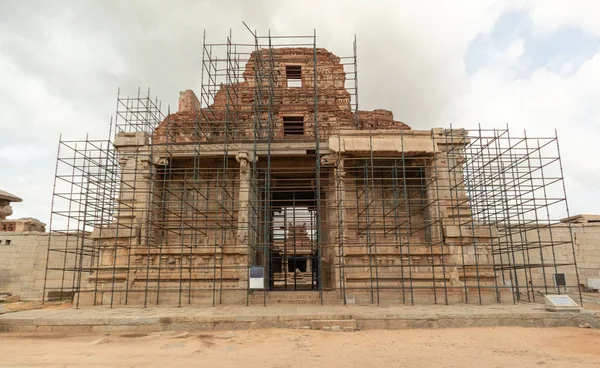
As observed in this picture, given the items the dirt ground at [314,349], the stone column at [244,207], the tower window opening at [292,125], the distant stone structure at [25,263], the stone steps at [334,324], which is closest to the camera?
the dirt ground at [314,349]

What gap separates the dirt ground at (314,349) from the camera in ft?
25.3

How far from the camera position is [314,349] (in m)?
8.83

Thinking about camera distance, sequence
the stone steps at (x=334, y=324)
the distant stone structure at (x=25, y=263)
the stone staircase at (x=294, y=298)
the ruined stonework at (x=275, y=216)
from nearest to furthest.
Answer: the stone steps at (x=334, y=324) → the stone staircase at (x=294, y=298) → the ruined stonework at (x=275, y=216) → the distant stone structure at (x=25, y=263)

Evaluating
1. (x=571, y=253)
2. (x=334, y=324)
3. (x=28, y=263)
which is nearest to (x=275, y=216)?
(x=334, y=324)

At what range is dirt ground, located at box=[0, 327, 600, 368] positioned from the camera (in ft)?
25.3

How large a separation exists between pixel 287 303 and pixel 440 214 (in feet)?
24.5

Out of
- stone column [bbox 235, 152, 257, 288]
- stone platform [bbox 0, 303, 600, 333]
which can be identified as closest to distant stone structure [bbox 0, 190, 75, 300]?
stone column [bbox 235, 152, 257, 288]

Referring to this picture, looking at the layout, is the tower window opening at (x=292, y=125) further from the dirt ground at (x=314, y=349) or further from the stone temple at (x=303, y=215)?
the dirt ground at (x=314, y=349)

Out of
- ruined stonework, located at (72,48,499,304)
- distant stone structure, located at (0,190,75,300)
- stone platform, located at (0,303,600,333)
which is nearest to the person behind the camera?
stone platform, located at (0,303,600,333)

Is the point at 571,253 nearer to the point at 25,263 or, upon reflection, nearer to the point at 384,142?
the point at 384,142

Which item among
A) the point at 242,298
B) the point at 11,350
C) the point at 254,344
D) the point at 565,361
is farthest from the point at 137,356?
the point at 565,361

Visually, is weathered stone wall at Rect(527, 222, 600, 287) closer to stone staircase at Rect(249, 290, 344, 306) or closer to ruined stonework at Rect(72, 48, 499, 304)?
ruined stonework at Rect(72, 48, 499, 304)

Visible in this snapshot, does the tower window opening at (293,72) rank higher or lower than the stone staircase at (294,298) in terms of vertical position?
higher

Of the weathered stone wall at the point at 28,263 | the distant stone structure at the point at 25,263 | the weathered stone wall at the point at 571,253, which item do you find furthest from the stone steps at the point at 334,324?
the weathered stone wall at the point at 28,263
